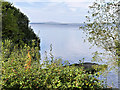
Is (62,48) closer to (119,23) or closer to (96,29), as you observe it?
(96,29)

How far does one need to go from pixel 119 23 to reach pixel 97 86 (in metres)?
1.82

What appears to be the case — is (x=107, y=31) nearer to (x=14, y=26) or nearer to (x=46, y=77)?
(x=46, y=77)

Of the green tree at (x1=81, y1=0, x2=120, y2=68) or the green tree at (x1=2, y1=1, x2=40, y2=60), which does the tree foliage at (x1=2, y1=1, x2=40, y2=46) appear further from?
the green tree at (x1=81, y1=0, x2=120, y2=68)

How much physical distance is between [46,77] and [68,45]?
270 cm

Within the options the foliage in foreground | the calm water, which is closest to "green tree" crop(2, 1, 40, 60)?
the calm water

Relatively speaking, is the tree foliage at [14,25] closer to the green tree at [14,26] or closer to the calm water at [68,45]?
the green tree at [14,26]

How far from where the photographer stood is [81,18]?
4.95 metres

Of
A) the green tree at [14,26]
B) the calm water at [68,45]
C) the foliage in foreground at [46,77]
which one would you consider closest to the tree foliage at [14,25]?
the green tree at [14,26]

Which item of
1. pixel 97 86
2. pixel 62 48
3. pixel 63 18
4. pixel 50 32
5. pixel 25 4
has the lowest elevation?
pixel 97 86

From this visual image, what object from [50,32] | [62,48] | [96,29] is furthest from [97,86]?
[50,32]

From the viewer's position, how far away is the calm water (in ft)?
15.7

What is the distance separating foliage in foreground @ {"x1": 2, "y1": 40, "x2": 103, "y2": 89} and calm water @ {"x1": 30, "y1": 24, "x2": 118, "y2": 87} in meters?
0.45

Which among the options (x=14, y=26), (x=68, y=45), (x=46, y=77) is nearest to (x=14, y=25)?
(x=14, y=26)

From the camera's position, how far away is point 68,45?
21.1 feet
